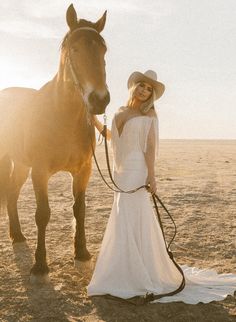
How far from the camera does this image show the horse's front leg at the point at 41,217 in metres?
5.33

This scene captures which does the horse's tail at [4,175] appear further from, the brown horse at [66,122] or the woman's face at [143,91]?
the woman's face at [143,91]

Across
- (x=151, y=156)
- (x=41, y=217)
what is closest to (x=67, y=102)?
(x=151, y=156)

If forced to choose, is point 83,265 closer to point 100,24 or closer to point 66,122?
point 66,122

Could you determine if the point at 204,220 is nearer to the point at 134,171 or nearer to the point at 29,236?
the point at 29,236

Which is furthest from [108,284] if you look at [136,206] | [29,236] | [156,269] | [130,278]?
[29,236]

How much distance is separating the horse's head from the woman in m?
0.41

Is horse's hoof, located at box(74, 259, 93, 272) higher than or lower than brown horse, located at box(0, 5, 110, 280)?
lower

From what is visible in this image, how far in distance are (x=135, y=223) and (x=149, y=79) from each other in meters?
1.59

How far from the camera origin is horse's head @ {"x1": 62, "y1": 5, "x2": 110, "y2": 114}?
14.4 feet

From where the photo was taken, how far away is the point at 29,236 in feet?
23.8

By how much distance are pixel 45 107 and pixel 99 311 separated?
264 cm

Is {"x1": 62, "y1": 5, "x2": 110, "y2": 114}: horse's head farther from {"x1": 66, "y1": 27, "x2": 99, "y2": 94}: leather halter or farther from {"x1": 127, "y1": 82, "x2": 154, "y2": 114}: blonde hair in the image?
{"x1": 127, "y1": 82, "x2": 154, "y2": 114}: blonde hair

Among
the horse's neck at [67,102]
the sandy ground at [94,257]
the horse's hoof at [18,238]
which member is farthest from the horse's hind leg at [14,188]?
the horse's neck at [67,102]

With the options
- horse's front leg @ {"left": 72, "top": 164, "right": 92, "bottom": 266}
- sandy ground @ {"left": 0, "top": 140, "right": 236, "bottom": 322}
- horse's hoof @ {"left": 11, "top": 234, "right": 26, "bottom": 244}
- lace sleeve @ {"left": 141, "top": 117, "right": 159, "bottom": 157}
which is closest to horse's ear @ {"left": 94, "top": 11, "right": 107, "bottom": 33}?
lace sleeve @ {"left": 141, "top": 117, "right": 159, "bottom": 157}
